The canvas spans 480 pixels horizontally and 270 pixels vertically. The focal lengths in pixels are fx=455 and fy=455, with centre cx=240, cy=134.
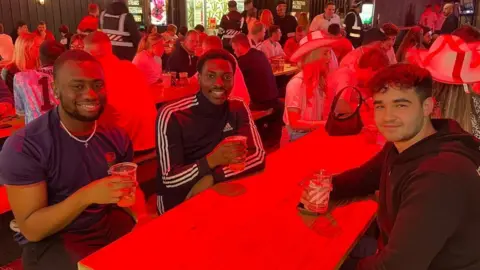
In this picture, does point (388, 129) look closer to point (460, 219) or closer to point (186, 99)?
point (460, 219)

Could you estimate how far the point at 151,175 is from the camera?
4.00 metres

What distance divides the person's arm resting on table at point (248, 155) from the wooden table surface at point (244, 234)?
3.1 inches

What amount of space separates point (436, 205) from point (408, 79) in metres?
0.46

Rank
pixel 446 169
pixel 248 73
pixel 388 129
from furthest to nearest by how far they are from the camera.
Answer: pixel 248 73, pixel 388 129, pixel 446 169

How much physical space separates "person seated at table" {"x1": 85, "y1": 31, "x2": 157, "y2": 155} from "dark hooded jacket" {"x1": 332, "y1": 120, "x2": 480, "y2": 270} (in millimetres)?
2716

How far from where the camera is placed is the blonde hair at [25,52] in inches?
208

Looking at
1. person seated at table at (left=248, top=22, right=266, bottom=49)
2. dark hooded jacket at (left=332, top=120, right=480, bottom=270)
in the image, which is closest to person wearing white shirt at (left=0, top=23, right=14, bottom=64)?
person seated at table at (left=248, top=22, right=266, bottom=49)

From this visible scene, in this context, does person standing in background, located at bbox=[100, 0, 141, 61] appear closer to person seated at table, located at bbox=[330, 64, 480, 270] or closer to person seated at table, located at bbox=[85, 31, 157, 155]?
person seated at table, located at bbox=[85, 31, 157, 155]

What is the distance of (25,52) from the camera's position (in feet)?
17.4

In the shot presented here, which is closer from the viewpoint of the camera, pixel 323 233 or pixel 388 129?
pixel 388 129

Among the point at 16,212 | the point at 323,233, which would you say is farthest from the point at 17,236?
the point at 323,233

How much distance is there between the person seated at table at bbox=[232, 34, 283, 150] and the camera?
5.63 m

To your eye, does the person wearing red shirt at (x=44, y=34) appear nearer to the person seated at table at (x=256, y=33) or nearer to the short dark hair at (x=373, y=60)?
the person seated at table at (x=256, y=33)

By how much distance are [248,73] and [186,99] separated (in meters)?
3.02
